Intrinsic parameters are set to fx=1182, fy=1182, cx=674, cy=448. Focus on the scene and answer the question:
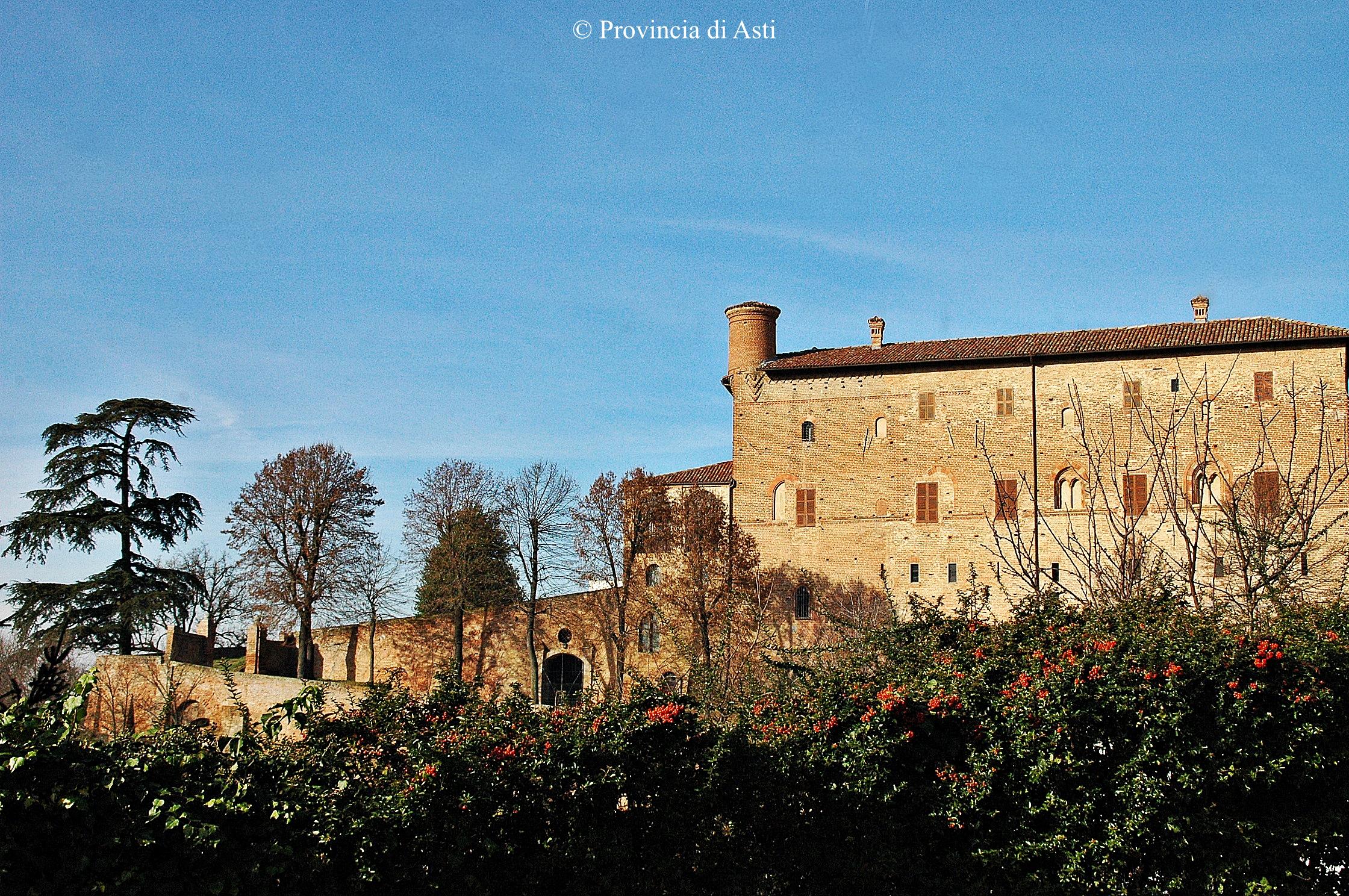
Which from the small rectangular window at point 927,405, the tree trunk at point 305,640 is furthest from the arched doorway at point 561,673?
the small rectangular window at point 927,405

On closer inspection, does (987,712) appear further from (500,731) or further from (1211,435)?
(1211,435)

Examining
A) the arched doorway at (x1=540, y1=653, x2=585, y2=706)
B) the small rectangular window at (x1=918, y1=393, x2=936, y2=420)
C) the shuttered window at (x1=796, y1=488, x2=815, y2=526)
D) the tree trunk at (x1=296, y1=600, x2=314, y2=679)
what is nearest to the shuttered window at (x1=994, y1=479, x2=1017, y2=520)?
the small rectangular window at (x1=918, y1=393, x2=936, y2=420)

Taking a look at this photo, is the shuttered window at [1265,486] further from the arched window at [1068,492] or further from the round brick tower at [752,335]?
the round brick tower at [752,335]

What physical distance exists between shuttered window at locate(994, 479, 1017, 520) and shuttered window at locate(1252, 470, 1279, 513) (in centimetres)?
663

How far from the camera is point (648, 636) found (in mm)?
38031

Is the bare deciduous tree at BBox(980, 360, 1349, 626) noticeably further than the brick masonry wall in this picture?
No

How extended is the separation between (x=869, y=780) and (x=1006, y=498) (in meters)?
28.9

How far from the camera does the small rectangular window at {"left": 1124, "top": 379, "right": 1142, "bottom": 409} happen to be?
36125mm

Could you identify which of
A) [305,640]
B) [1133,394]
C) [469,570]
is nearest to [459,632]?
[469,570]

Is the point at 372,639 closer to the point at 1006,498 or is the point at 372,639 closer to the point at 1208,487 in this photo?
the point at 1006,498

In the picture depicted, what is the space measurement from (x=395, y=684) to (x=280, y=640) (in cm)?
3105

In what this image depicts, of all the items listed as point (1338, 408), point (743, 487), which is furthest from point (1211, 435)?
point (743, 487)

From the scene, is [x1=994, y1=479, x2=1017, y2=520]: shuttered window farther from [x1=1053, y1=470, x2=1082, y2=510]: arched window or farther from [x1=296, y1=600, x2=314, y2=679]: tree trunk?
[x1=296, y1=600, x2=314, y2=679]: tree trunk

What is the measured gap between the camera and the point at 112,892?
5766 mm
